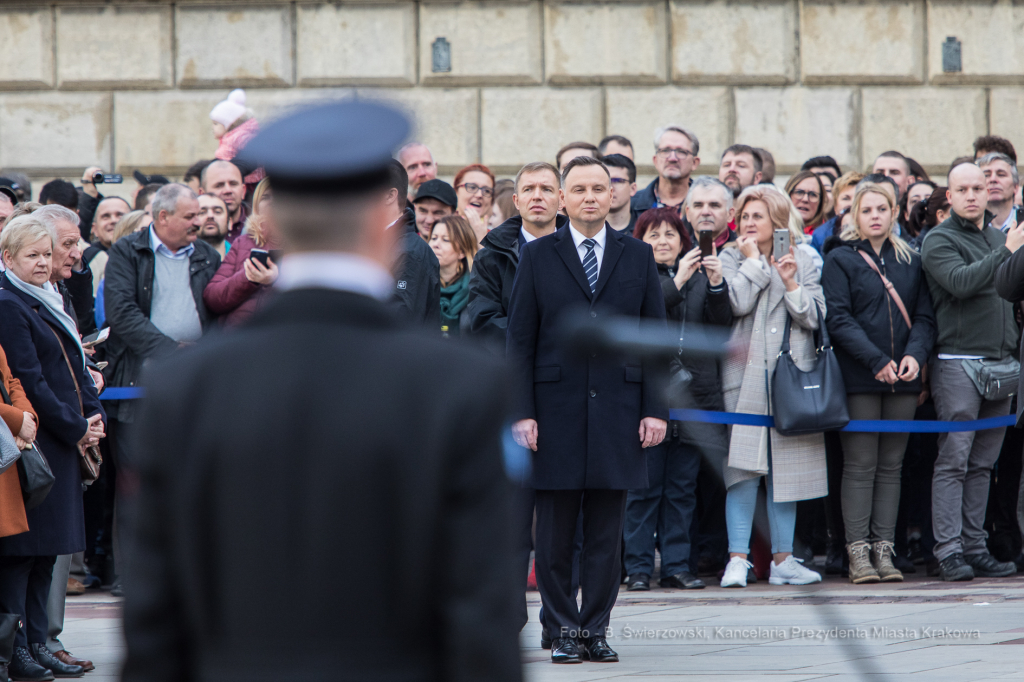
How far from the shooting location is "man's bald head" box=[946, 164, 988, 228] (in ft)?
28.4

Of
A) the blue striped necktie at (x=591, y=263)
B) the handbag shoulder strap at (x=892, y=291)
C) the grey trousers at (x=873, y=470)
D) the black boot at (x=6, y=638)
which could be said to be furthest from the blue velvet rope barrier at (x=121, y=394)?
the handbag shoulder strap at (x=892, y=291)

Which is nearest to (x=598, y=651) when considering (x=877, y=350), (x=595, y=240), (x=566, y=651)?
(x=566, y=651)

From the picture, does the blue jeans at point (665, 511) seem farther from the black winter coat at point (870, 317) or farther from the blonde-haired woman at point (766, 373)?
the black winter coat at point (870, 317)

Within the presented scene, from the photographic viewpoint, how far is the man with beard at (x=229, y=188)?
32.9ft

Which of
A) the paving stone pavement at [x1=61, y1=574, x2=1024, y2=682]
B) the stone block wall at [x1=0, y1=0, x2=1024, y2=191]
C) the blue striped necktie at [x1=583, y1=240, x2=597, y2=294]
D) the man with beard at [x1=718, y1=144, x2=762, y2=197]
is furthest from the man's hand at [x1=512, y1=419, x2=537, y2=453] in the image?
the stone block wall at [x1=0, y1=0, x2=1024, y2=191]

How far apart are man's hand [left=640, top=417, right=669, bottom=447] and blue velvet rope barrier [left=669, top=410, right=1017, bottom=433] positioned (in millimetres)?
2090

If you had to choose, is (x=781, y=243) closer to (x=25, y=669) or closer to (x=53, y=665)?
(x=53, y=665)

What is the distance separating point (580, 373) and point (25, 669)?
271 cm

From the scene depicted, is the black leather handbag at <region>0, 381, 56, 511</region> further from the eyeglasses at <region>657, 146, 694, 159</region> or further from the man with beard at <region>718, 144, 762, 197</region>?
the man with beard at <region>718, 144, 762, 197</region>

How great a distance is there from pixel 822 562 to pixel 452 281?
322 centimetres

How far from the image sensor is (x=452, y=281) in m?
8.53

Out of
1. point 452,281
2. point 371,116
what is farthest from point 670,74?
point 371,116

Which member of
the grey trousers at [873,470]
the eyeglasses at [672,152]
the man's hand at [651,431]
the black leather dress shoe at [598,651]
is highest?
the eyeglasses at [672,152]

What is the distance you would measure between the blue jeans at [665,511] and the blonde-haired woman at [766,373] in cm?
26
